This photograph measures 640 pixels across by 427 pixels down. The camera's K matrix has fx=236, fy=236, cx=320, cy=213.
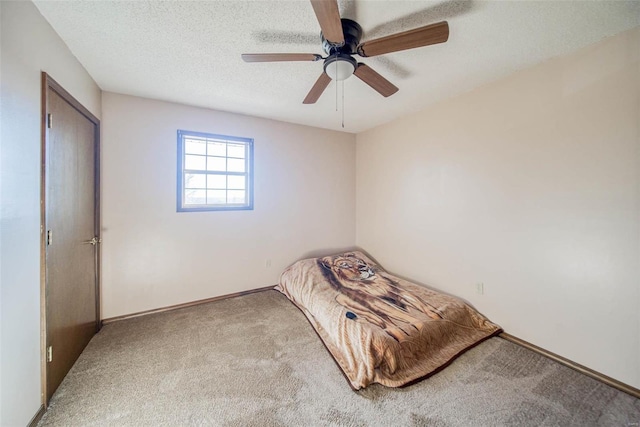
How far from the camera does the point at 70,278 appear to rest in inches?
74.6

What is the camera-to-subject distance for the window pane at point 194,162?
307 cm

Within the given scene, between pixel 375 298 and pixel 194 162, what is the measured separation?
2.84 metres

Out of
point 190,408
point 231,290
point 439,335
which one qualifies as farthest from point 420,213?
point 190,408

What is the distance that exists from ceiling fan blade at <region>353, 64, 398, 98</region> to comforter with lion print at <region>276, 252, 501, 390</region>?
203cm

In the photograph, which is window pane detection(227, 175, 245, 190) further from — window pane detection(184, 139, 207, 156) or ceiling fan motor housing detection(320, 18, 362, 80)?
ceiling fan motor housing detection(320, 18, 362, 80)

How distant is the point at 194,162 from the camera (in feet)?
10.2

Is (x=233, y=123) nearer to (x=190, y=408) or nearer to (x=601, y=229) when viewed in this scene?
(x=190, y=408)

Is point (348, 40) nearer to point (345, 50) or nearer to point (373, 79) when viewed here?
point (345, 50)

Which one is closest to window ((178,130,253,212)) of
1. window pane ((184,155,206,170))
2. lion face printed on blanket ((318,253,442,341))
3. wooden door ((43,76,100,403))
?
window pane ((184,155,206,170))

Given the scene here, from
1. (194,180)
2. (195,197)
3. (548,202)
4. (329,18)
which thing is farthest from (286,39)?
(548,202)

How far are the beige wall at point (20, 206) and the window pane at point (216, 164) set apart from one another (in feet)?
5.62

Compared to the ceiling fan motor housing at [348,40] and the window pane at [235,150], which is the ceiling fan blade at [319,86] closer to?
the ceiling fan motor housing at [348,40]

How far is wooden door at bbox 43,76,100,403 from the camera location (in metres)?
1.58

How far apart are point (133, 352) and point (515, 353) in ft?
11.1
